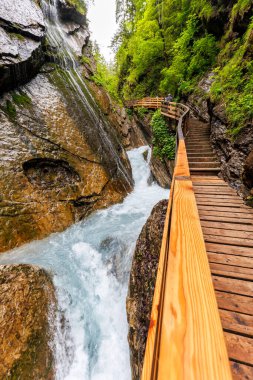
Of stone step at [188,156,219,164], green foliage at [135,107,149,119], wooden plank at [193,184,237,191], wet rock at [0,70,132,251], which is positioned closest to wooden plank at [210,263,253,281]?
wooden plank at [193,184,237,191]

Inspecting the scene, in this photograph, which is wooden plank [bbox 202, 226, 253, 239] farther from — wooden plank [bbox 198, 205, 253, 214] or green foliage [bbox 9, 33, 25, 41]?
green foliage [bbox 9, 33, 25, 41]

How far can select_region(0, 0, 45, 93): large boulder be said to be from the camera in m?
7.02

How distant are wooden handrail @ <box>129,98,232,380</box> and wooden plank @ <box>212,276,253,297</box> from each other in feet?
2.92

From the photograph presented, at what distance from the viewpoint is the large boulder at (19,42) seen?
7.02 metres

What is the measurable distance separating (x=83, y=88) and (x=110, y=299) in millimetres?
10519

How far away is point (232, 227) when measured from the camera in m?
2.96

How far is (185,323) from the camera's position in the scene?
0.83 m

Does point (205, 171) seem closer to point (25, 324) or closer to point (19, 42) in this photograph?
point (25, 324)

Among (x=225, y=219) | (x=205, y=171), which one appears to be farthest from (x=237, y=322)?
(x=205, y=171)

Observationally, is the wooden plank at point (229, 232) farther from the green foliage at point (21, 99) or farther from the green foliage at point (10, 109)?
the green foliage at point (21, 99)

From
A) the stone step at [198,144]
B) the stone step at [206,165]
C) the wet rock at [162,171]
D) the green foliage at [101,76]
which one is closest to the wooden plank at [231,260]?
the stone step at [206,165]

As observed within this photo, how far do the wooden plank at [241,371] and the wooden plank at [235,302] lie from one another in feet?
1.47

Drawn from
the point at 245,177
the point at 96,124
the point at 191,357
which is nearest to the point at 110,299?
the point at 245,177

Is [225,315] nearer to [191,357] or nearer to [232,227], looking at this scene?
[191,357]
